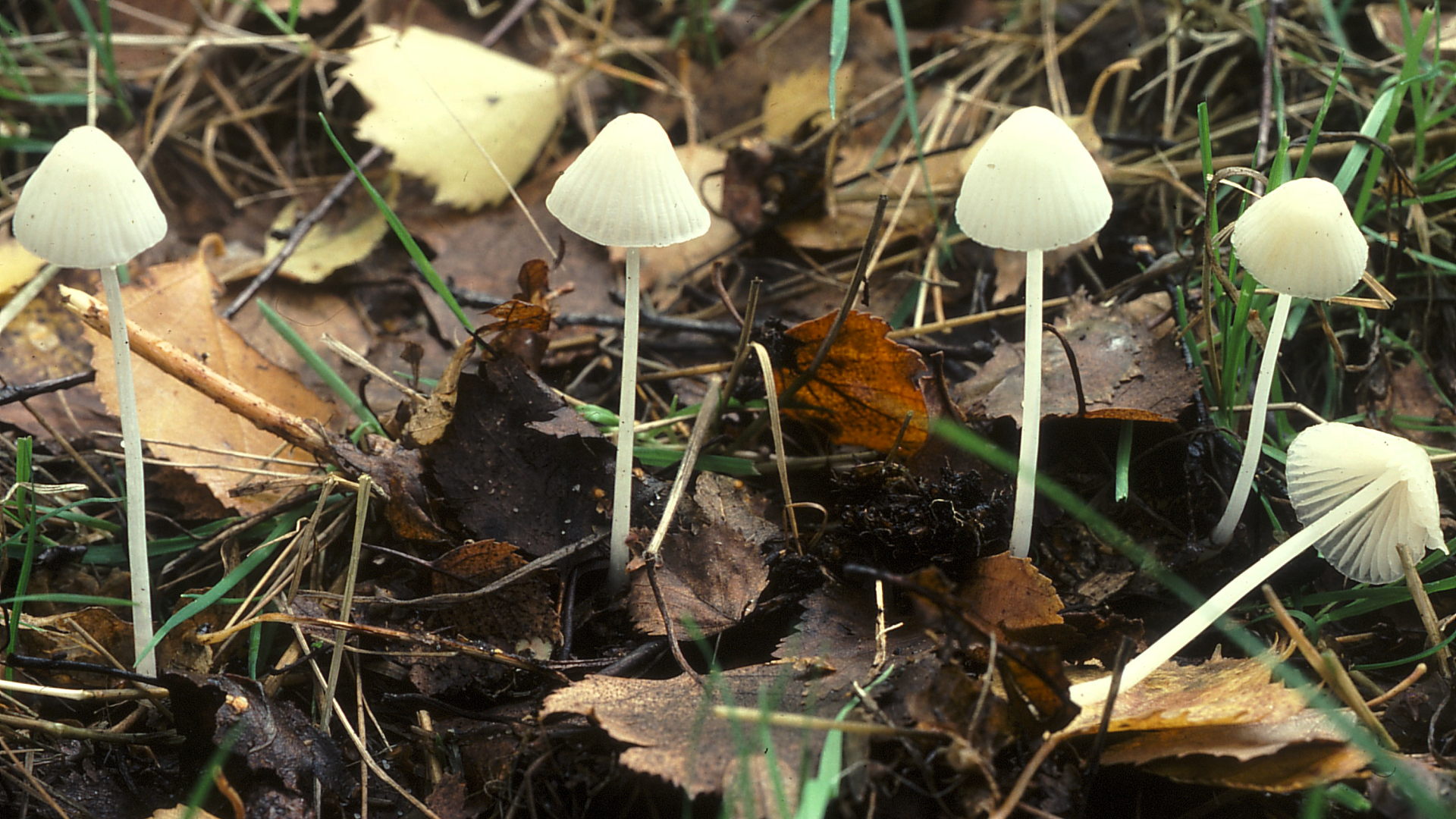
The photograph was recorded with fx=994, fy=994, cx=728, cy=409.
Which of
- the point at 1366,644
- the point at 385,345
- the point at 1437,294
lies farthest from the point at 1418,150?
the point at 385,345

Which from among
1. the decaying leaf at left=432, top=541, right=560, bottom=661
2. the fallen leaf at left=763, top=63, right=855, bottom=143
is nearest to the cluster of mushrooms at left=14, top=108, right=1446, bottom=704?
the decaying leaf at left=432, top=541, right=560, bottom=661

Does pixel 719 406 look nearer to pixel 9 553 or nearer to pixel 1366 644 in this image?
pixel 1366 644

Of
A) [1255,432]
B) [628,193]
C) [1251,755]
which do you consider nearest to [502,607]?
[628,193]

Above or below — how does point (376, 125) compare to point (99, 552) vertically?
above

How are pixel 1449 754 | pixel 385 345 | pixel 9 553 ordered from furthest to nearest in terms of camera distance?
pixel 385 345 < pixel 9 553 < pixel 1449 754

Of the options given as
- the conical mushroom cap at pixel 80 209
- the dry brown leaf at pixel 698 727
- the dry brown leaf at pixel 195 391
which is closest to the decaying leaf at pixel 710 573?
the dry brown leaf at pixel 698 727

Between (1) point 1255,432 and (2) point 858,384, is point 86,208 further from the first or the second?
(1) point 1255,432
